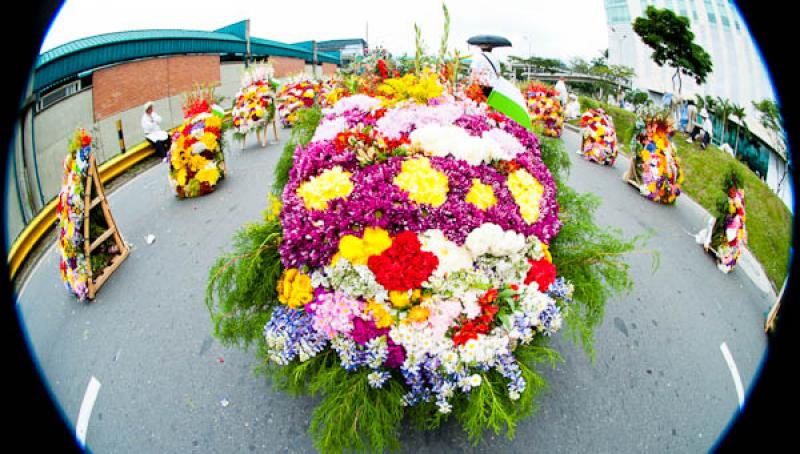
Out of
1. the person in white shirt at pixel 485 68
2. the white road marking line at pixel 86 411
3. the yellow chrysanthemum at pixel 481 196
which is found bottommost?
the white road marking line at pixel 86 411

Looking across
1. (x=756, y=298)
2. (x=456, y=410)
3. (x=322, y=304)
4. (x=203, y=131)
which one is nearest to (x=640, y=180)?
(x=756, y=298)

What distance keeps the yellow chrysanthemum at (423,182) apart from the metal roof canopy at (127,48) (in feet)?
5.37

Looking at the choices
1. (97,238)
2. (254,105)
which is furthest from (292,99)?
(97,238)

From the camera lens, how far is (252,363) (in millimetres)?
2844

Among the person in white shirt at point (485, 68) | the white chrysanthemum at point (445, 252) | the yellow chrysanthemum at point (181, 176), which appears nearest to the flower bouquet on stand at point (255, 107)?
the yellow chrysanthemum at point (181, 176)

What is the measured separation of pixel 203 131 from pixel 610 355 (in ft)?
13.8

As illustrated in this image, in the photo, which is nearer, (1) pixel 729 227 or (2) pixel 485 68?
(1) pixel 729 227

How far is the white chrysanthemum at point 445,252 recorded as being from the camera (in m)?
1.90

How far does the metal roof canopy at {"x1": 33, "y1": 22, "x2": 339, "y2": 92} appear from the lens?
1950 mm

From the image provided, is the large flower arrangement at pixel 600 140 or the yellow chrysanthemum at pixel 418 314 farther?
the large flower arrangement at pixel 600 140

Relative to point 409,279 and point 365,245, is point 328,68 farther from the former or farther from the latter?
point 409,279

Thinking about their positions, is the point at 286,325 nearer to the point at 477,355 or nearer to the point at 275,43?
the point at 477,355

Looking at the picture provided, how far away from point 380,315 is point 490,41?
269 cm

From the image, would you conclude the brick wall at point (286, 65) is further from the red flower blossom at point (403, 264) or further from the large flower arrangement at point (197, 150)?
the red flower blossom at point (403, 264)
